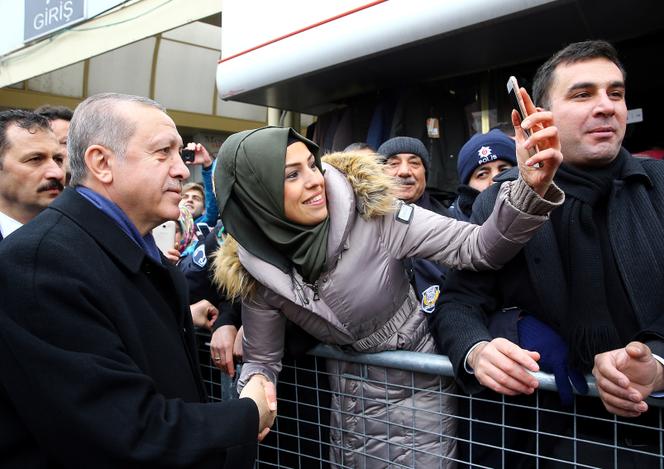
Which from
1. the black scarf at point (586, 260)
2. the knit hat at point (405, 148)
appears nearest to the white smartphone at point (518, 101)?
the black scarf at point (586, 260)

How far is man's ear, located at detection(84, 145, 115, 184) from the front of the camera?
1.37m

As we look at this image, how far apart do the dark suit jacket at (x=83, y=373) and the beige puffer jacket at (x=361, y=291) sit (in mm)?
484

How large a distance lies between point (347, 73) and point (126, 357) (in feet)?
9.40

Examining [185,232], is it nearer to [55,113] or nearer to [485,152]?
[55,113]

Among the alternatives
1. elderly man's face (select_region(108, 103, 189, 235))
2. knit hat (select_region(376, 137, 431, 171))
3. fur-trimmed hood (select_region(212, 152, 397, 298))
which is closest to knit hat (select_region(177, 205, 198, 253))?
knit hat (select_region(376, 137, 431, 171))

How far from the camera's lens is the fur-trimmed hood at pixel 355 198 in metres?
1.67

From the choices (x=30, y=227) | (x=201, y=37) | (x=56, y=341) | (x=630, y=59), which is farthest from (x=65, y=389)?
(x=201, y=37)

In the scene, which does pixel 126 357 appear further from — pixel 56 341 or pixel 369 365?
pixel 369 365

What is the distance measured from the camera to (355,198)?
173cm

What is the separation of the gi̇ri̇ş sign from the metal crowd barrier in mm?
4536

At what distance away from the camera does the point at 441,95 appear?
4.12 metres

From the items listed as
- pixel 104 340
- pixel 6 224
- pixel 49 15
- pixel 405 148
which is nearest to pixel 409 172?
pixel 405 148

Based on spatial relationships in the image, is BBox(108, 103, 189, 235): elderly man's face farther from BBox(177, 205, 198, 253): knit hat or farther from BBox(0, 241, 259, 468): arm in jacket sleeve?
BBox(177, 205, 198, 253): knit hat

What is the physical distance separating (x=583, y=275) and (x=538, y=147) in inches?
14.4
